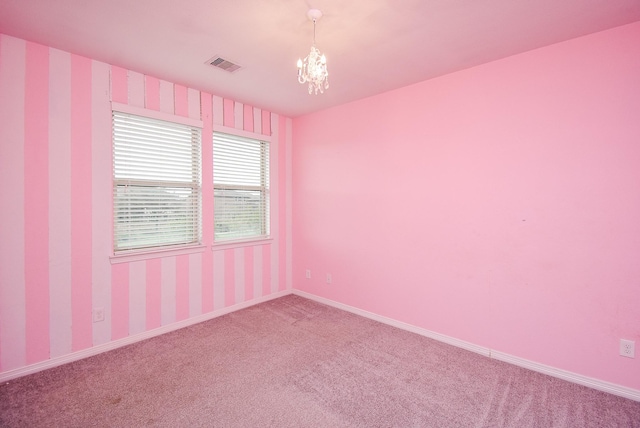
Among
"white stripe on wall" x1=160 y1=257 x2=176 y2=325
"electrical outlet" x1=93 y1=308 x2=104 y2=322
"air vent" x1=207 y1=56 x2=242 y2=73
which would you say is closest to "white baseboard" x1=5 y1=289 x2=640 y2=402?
"white stripe on wall" x1=160 y1=257 x2=176 y2=325

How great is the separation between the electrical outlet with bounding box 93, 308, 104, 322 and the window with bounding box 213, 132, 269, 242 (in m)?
1.28

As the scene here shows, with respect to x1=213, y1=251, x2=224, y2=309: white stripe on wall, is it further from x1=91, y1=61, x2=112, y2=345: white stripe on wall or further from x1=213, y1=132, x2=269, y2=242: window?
x1=91, y1=61, x2=112, y2=345: white stripe on wall

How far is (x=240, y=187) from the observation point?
3.73 metres

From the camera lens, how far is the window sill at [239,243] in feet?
11.4

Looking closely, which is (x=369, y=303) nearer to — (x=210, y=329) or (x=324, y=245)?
(x=324, y=245)

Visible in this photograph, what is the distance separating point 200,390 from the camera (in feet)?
6.90

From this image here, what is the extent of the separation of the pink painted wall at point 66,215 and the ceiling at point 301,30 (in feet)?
0.78

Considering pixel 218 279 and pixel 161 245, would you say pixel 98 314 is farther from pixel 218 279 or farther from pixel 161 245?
pixel 218 279

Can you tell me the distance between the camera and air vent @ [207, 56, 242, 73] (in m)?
2.50

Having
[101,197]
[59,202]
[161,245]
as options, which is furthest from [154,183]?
[59,202]

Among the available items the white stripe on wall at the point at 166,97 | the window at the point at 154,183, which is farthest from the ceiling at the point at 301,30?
the window at the point at 154,183

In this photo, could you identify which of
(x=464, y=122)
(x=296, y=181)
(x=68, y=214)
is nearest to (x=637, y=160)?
(x=464, y=122)

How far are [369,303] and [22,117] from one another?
3.67 metres

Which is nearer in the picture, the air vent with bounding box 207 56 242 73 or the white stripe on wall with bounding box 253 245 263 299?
the air vent with bounding box 207 56 242 73
